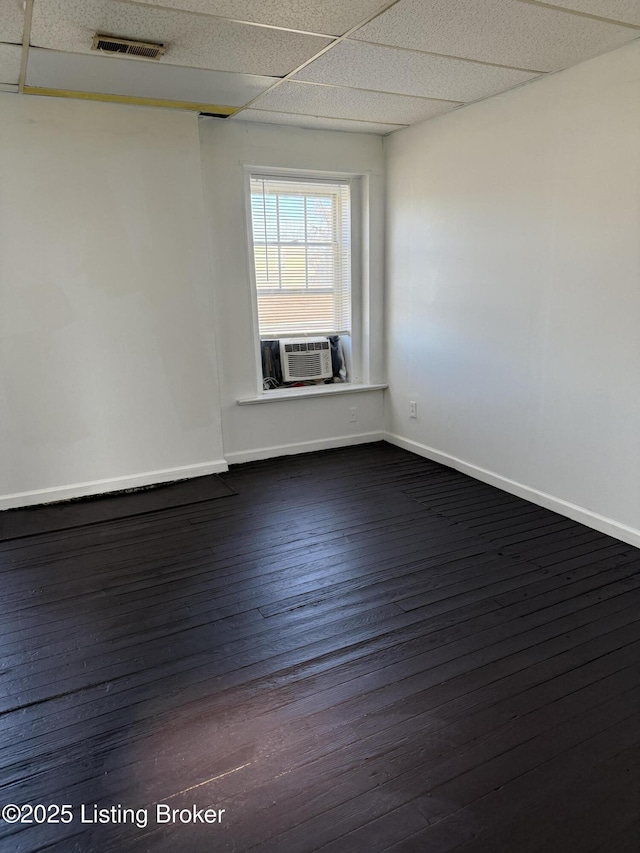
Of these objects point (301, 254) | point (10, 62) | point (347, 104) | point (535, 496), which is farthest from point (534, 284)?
point (10, 62)

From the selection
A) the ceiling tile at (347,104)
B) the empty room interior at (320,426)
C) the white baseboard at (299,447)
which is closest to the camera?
the empty room interior at (320,426)

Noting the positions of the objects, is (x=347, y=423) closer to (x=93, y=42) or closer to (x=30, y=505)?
(x=30, y=505)

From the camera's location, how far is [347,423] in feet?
16.0

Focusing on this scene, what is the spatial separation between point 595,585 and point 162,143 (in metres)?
3.71

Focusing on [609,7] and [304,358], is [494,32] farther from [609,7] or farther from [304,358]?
[304,358]

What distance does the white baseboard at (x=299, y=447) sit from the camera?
4488 mm

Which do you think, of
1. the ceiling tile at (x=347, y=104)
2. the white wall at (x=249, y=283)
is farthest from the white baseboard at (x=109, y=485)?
the ceiling tile at (x=347, y=104)

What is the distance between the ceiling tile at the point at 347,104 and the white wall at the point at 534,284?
254mm

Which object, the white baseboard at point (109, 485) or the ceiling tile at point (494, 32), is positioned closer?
the ceiling tile at point (494, 32)

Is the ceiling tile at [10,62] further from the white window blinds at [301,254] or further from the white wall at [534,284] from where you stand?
the white wall at [534,284]

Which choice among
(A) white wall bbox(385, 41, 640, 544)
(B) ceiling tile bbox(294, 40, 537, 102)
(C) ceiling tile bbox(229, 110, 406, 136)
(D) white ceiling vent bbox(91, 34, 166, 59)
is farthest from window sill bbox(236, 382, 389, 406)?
(D) white ceiling vent bbox(91, 34, 166, 59)

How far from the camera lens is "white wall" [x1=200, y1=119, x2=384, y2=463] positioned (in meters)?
4.01

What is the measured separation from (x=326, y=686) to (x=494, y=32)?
2.89 meters

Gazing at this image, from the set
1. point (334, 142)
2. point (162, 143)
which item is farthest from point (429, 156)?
point (162, 143)
